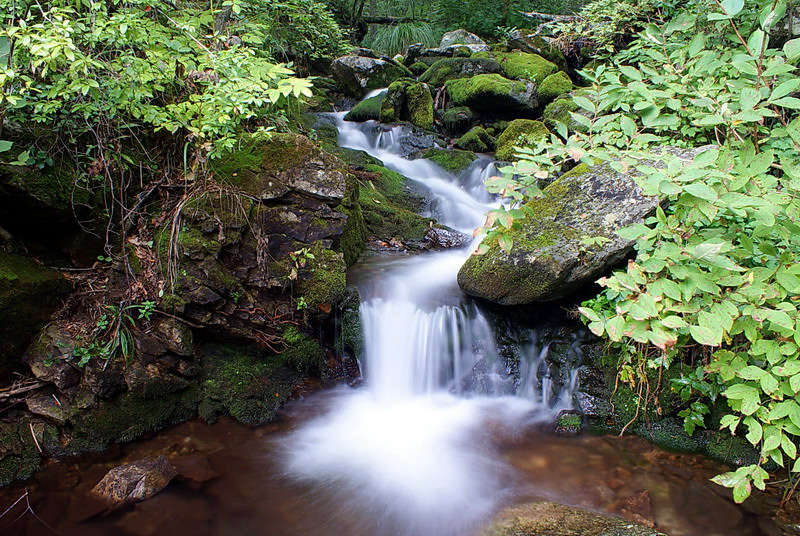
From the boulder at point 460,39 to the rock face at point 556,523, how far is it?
14.2 meters

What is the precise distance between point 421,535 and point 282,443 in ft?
4.26

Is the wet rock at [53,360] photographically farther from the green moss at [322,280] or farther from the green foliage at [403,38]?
the green foliage at [403,38]

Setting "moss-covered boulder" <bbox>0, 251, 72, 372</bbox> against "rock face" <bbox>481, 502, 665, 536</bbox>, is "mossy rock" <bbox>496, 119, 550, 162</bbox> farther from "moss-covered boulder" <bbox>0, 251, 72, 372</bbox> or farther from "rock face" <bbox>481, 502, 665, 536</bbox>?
"moss-covered boulder" <bbox>0, 251, 72, 372</bbox>

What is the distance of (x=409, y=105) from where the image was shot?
35.5 feet

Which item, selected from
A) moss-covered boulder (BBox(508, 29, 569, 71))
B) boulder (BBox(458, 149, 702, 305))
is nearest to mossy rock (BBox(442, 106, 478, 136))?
moss-covered boulder (BBox(508, 29, 569, 71))

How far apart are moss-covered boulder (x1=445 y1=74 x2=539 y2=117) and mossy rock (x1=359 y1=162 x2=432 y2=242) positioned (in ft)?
12.3

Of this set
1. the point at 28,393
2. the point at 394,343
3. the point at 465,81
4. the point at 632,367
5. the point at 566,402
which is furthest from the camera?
the point at 465,81

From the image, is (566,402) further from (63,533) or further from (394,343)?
(63,533)

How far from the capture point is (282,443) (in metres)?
3.59

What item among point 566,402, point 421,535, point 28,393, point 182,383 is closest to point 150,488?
point 182,383

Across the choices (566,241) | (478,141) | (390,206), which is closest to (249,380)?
(566,241)

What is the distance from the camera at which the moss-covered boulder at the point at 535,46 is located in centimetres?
1213

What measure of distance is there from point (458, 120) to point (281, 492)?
8924 mm

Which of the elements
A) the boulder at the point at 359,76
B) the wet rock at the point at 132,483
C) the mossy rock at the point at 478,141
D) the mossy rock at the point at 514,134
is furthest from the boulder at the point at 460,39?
the wet rock at the point at 132,483
